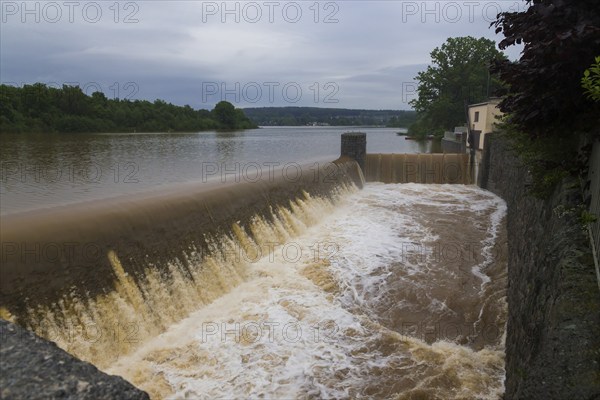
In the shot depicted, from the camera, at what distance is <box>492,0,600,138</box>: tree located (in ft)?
14.1

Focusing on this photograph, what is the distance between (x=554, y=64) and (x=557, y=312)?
2.73 metres

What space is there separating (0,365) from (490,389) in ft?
17.0

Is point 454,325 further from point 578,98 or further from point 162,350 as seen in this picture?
point 162,350

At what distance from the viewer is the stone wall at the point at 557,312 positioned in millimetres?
2816

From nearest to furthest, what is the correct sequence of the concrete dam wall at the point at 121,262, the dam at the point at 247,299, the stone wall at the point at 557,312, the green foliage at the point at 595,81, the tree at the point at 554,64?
the stone wall at the point at 557,312 → the green foliage at the point at 595,81 → the tree at the point at 554,64 → the concrete dam wall at the point at 121,262 → the dam at the point at 247,299

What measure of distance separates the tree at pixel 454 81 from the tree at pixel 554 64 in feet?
144

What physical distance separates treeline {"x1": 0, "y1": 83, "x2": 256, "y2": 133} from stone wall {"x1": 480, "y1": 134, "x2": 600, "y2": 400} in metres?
40.1

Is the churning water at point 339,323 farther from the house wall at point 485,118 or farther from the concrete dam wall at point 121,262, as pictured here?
the house wall at point 485,118

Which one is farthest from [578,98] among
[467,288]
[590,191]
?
[467,288]

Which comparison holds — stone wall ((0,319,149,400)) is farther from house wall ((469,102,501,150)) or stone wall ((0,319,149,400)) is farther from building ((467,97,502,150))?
house wall ((469,102,501,150))

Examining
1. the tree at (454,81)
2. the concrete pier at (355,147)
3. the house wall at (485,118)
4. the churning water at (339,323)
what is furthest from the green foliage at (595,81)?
the tree at (454,81)

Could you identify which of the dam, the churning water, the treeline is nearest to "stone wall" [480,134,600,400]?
the churning water

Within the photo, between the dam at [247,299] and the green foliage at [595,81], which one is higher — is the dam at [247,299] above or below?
below

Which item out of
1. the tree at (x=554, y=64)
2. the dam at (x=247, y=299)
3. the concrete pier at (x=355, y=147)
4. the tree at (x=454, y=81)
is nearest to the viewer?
the tree at (x=554, y=64)
